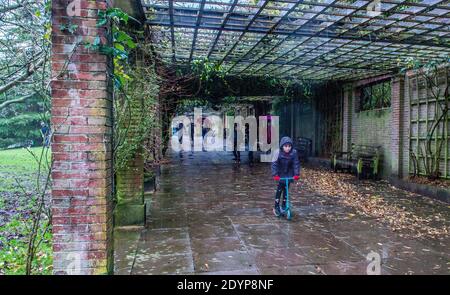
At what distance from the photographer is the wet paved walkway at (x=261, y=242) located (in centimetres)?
369

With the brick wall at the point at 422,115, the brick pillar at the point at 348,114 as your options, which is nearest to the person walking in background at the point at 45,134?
the brick wall at the point at 422,115

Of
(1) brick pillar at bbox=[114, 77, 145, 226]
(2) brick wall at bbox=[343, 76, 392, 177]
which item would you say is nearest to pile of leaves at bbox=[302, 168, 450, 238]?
(2) brick wall at bbox=[343, 76, 392, 177]

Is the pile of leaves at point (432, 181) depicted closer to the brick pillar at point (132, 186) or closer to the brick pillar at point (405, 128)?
the brick pillar at point (405, 128)

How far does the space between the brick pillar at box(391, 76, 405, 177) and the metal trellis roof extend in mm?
642

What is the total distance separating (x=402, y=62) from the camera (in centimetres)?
827

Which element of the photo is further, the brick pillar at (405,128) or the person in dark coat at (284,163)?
the brick pillar at (405,128)

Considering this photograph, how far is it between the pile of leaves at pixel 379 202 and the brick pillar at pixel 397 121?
2.14 feet

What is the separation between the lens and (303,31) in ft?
19.4

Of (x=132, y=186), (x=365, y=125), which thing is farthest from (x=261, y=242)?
(x=365, y=125)

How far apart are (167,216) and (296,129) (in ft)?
41.2

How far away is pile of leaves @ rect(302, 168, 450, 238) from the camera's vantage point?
518 centimetres

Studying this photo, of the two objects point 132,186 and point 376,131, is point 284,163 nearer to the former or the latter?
point 132,186

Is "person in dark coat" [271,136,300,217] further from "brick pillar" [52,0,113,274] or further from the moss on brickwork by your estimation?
the moss on brickwork

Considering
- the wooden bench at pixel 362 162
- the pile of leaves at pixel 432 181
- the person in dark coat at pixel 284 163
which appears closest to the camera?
the person in dark coat at pixel 284 163
